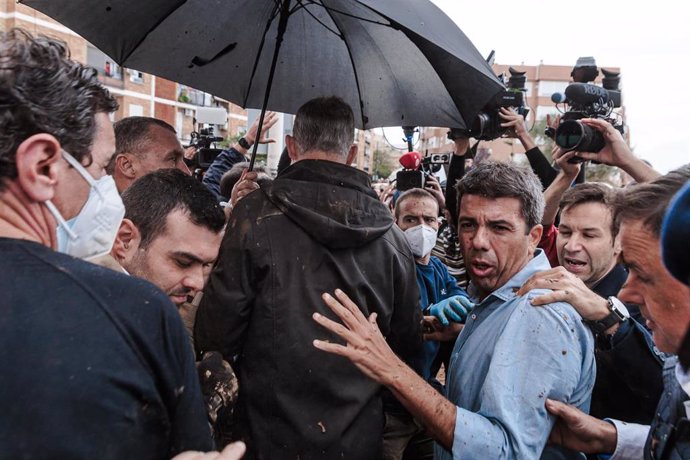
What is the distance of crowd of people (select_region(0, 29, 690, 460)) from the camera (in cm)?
103

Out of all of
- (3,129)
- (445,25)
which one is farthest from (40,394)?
(445,25)

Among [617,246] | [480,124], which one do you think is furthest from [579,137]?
[480,124]

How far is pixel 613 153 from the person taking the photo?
3.22 m

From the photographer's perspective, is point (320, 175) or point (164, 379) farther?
point (320, 175)

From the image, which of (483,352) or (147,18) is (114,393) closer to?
(483,352)

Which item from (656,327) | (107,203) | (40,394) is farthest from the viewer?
(656,327)

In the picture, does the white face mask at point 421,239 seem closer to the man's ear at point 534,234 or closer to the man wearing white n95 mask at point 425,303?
the man wearing white n95 mask at point 425,303

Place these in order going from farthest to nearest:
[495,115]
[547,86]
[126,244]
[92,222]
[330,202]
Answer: [547,86], [495,115], [330,202], [126,244], [92,222]

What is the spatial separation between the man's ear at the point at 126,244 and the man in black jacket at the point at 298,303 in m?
0.35

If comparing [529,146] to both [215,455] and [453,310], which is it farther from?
[215,455]

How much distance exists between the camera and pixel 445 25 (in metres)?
2.56

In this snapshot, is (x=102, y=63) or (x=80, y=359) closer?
(x=80, y=359)

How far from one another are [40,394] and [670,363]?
195cm

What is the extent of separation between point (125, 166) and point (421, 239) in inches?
75.2
